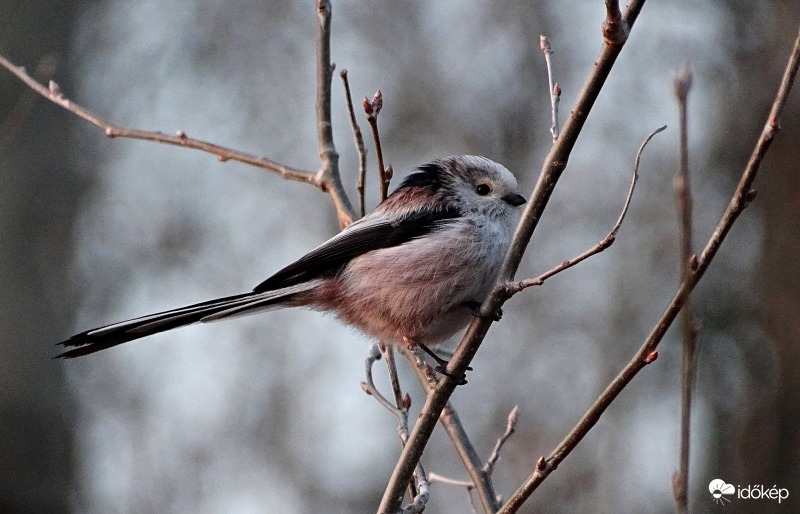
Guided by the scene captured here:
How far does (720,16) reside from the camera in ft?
24.5

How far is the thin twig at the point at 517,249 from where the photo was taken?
198 cm

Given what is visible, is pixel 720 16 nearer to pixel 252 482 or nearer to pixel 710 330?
pixel 710 330

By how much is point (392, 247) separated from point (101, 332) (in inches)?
47.1

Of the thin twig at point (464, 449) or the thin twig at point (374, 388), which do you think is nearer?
the thin twig at point (464, 449)

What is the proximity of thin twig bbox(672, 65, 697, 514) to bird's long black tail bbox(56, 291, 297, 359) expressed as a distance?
1.81 meters

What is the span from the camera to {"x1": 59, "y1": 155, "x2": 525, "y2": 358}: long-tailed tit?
9.87 feet

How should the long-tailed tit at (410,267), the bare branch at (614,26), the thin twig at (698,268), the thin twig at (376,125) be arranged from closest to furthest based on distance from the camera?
1. the thin twig at (698,268)
2. the bare branch at (614,26)
3. the thin twig at (376,125)
4. the long-tailed tit at (410,267)

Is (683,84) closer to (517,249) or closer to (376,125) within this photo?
(517,249)

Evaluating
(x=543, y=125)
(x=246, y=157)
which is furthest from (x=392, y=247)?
(x=543, y=125)

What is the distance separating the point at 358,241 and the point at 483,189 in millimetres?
626

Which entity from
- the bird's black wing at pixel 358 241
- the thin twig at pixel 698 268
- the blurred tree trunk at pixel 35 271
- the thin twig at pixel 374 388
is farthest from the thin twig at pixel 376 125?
the blurred tree trunk at pixel 35 271

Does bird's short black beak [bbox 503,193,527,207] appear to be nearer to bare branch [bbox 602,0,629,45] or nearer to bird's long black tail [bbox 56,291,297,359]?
bird's long black tail [bbox 56,291,297,359]

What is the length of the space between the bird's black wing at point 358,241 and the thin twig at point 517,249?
90 centimetres

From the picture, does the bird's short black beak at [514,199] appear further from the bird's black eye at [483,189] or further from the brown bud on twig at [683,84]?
the brown bud on twig at [683,84]
